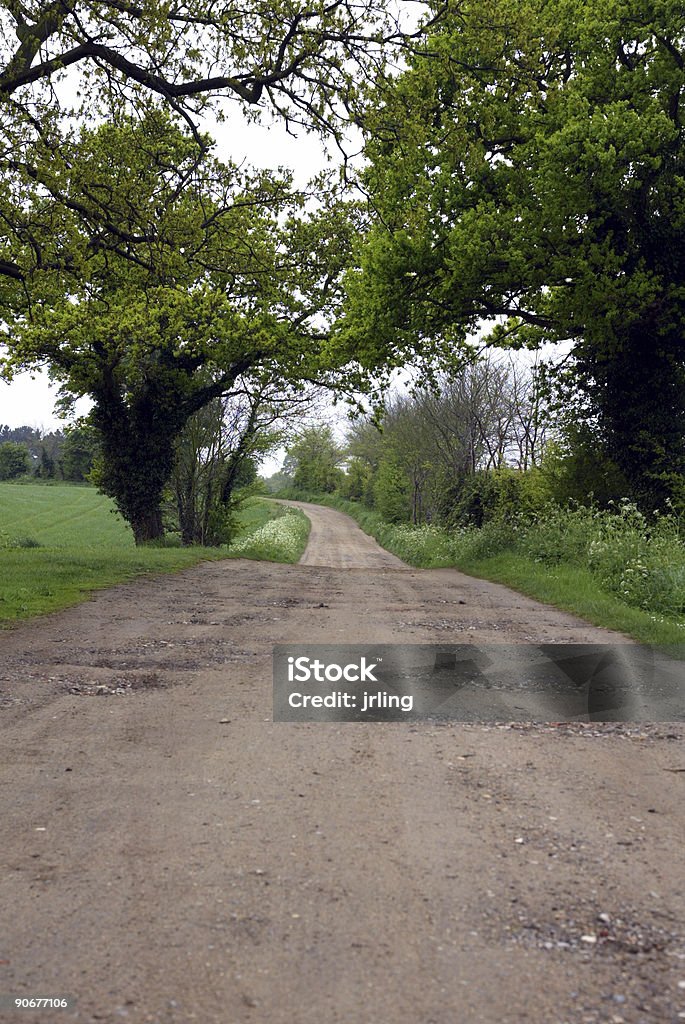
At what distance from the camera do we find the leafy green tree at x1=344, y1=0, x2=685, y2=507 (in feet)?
54.2

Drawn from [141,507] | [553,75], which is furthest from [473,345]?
[141,507]

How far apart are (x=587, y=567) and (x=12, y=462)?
88732 mm

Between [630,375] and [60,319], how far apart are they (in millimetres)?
13244

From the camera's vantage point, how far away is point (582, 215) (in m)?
17.7

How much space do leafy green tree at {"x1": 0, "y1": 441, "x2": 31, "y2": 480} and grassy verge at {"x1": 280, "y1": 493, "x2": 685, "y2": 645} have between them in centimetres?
7853

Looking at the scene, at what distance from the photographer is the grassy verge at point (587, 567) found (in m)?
9.76

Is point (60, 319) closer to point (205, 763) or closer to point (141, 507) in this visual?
point (141, 507)

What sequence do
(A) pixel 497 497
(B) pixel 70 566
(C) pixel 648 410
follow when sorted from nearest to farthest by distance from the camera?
(B) pixel 70 566
(C) pixel 648 410
(A) pixel 497 497

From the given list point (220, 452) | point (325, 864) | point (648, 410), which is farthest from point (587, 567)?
point (220, 452)

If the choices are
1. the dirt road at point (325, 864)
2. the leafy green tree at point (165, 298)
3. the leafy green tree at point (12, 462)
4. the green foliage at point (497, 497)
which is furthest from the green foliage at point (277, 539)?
the leafy green tree at point (12, 462)

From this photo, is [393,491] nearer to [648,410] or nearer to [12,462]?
[648,410]

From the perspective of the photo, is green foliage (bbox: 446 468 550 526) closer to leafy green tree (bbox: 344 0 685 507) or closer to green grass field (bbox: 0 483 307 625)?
leafy green tree (bbox: 344 0 685 507)

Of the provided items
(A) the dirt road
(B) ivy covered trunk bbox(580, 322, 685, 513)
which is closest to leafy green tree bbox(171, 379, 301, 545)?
(B) ivy covered trunk bbox(580, 322, 685, 513)

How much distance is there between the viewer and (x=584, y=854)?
3.48 meters
